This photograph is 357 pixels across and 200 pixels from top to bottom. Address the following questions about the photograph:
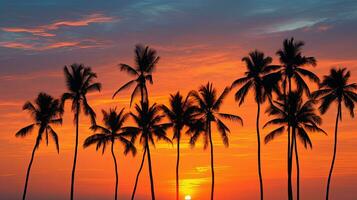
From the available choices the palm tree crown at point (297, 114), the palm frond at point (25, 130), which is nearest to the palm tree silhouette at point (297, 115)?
the palm tree crown at point (297, 114)

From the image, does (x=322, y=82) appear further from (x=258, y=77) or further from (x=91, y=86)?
(x=91, y=86)

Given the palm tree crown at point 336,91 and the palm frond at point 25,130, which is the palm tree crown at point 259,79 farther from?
the palm frond at point 25,130

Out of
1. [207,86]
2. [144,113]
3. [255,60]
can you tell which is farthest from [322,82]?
[144,113]

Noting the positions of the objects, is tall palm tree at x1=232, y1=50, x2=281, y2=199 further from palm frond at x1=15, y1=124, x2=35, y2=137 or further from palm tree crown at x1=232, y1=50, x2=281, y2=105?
palm frond at x1=15, y1=124, x2=35, y2=137

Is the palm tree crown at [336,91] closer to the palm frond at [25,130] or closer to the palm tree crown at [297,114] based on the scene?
the palm tree crown at [297,114]

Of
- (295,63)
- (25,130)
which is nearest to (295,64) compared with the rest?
(295,63)

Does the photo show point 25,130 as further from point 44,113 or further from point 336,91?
point 336,91

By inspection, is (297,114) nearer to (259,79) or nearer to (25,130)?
(259,79)

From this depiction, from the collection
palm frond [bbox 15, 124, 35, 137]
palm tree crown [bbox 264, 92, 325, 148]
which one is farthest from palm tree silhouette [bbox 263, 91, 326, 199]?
palm frond [bbox 15, 124, 35, 137]

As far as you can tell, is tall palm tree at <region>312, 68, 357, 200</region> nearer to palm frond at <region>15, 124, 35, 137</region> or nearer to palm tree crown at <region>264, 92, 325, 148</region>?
palm tree crown at <region>264, 92, 325, 148</region>

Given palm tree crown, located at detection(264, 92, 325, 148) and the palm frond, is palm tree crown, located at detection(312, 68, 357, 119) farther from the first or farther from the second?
the palm frond

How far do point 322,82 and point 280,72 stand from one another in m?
5.35

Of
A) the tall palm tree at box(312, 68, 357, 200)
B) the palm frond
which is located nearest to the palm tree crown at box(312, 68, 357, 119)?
the tall palm tree at box(312, 68, 357, 200)

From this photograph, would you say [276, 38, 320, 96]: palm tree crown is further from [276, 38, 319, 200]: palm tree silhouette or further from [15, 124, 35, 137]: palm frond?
[15, 124, 35, 137]: palm frond
